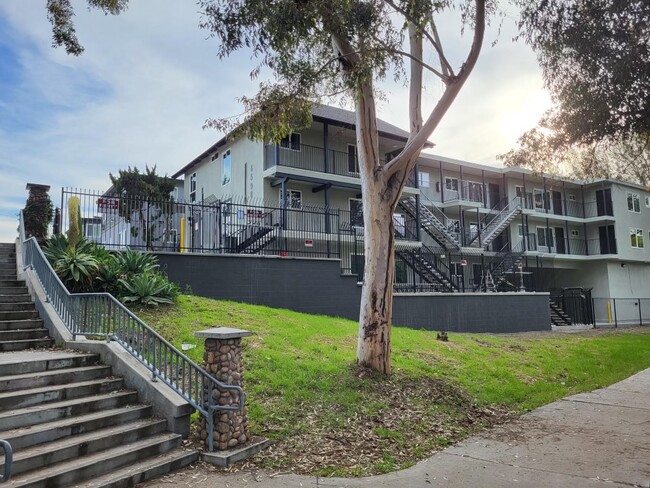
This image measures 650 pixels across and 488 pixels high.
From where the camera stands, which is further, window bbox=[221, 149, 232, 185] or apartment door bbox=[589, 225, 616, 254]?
apartment door bbox=[589, 225, 616, 254]

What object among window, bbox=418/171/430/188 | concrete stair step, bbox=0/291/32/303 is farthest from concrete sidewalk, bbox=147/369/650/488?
window, bbox=418/171/430/188

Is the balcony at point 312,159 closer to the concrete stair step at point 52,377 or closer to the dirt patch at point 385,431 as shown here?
the dirt patch at point 385,431

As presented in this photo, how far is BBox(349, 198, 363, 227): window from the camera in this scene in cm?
2124

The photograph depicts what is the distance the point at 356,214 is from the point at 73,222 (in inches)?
522

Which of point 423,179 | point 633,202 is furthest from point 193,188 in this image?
point 633,202

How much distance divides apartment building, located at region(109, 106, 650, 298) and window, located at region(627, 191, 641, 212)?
9 cm

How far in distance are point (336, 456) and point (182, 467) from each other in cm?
174

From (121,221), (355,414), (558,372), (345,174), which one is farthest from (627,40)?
(345,174)

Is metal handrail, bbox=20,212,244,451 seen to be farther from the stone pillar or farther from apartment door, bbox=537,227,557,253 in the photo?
apartment door, bbox=537,227,557,253

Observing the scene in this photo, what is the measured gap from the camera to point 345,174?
80.8ft

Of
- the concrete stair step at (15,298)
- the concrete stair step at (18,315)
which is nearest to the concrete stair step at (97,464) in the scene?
the concrete stair step at (18,315)

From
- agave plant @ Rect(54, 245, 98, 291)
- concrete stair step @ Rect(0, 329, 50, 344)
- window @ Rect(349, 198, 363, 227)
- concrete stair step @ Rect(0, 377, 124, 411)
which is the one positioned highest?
window @ Rect(349, 198, 363, 227)

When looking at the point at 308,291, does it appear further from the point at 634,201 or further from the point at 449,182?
the point at 634,201

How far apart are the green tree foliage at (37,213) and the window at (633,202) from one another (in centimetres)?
3850
